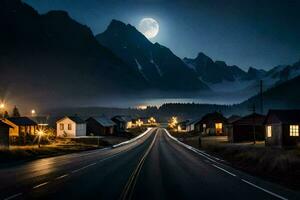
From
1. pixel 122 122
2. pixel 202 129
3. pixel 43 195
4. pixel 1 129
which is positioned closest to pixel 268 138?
pixel 1 129

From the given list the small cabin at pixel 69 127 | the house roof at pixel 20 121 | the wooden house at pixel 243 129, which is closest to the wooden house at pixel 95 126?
the small cabin at pixel 69 127

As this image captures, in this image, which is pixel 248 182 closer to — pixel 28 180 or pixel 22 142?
pixel 28 180

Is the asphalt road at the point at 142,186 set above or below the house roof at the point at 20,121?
below

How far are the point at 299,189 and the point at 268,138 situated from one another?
122 ft

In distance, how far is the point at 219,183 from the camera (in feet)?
61.9

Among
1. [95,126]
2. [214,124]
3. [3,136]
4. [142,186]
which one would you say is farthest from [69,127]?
[142,186]

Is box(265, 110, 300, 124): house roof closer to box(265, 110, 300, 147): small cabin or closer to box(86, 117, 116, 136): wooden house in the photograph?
box(265, 110, 300, 147): small cabin

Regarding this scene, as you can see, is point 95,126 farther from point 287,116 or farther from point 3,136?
point 287,116

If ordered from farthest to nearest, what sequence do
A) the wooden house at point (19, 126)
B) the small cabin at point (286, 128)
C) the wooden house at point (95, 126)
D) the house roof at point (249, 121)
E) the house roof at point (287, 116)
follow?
the wooden house at point (95, 126)
the wooden house at point (19, 126)
the house roof at point (249, 121)
the house roof at point (287, 116)
the small cabin at point (286, 128)

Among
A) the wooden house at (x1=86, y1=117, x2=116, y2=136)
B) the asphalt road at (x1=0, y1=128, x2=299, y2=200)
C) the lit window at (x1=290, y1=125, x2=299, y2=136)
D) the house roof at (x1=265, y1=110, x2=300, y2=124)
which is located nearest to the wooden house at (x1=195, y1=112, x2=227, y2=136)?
the wooden house at (x1=86, y1=117, x2=116, y2=136)

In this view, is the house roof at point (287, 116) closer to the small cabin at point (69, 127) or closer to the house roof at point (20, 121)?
the house roof at point (20, 121)

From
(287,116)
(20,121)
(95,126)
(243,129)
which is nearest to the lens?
(287,116)

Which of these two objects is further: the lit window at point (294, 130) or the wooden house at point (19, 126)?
the wooden house at point (19, 126)

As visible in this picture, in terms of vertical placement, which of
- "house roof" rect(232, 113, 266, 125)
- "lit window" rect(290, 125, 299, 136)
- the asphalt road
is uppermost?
"house roof" rect(232, 113, 266, 125)
